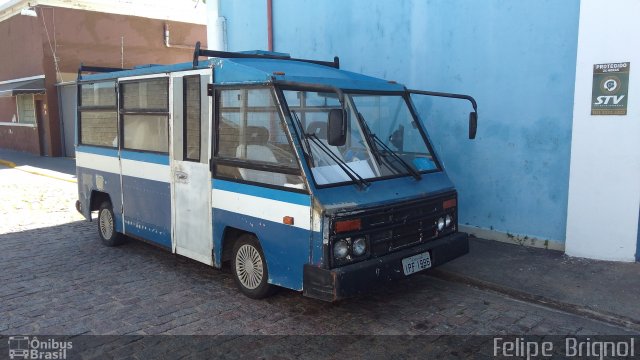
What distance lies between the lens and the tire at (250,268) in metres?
4.87

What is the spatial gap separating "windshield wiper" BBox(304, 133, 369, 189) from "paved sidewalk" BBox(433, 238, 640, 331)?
75.6 inches

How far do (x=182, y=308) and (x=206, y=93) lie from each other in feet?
6.86

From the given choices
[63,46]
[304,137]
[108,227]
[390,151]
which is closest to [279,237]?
[304,137]

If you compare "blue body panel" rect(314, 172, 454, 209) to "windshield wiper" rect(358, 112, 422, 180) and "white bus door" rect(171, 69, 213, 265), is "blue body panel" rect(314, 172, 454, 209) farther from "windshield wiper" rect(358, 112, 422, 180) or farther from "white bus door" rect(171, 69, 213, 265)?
"white bus door" rect(171, 69, 213, 265)

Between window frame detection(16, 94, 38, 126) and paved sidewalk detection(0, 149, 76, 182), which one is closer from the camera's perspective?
paved sidewalk detection(0, 149, 76, 182)

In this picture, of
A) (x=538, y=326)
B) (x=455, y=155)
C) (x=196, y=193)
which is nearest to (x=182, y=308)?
(x=196, y=193)

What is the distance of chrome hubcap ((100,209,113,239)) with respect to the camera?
7018mm

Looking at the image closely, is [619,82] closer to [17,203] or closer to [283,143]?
[283,143]

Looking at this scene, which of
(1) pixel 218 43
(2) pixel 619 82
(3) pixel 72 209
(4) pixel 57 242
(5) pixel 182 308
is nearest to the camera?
(5) pixel 182 308

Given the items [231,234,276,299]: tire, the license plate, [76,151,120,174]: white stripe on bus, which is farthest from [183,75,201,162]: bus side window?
the license plate

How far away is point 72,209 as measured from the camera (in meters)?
9.64

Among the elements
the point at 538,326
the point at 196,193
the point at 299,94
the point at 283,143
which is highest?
the point at 299,94

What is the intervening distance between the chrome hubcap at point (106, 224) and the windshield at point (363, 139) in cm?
364

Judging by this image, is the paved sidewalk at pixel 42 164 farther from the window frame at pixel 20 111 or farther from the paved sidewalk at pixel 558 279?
the paved sidewalk at pixel 558 279
